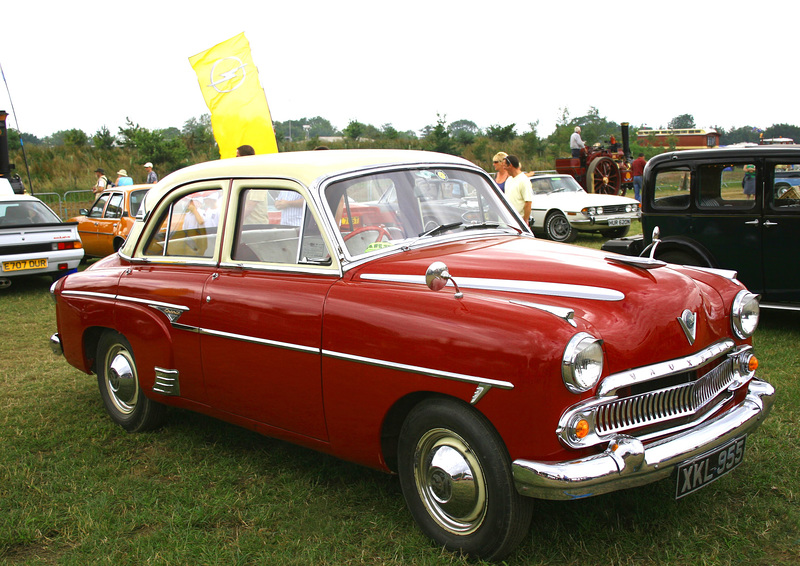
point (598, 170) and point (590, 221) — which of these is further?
point (598, 170)

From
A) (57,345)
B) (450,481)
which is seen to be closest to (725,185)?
(450,481)

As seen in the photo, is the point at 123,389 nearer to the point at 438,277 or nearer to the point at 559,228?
the point at 438,277

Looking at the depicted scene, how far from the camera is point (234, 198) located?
409 centimetres

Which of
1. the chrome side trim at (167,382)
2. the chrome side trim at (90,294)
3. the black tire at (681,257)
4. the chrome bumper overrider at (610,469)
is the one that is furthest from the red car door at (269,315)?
the black tire at (681,257)

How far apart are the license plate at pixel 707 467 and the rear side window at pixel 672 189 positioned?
4676 mm

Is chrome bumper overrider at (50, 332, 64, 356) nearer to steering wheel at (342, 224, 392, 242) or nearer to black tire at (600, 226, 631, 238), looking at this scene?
steering wheel at (342, 224, 392, 242)

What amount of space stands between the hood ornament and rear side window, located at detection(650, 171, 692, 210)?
4.60 metres

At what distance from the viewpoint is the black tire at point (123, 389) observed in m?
4.71

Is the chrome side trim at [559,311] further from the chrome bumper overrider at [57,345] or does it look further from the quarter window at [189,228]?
the chrome bumper overrider at [57,345]

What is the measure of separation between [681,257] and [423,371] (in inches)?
202

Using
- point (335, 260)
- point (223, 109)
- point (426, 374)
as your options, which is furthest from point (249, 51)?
point (426, 374)

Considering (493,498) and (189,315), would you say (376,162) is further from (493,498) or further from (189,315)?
→ (493,498)

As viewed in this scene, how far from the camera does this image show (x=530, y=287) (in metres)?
3.16

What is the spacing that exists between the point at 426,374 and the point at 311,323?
0.73 metres
